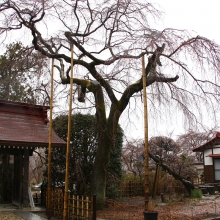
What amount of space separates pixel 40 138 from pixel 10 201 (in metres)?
4.34

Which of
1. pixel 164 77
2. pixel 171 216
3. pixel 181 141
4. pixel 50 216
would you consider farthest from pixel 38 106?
pixel 181 141

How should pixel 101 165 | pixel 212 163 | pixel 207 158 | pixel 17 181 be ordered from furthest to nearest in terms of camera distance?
pixel 207 158, pixel 212 163, pixel 17 181, pixel 101 165

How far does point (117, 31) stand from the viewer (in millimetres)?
13516

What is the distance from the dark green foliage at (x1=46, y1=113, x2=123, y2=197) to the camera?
14.9 meters

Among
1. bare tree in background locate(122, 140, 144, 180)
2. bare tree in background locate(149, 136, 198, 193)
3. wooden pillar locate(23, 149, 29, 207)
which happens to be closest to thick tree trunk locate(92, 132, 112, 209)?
wooden pillar locate(23, 149, 29, 207)

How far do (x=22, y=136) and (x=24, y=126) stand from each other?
1334 mm

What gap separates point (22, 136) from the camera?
13.6 metres

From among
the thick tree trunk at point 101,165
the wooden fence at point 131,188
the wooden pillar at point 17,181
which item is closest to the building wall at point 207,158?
the wooden fence at point 131,188

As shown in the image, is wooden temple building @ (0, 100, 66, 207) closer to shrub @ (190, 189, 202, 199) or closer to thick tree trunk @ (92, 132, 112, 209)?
thick tree trunk @ (92, 132, 112, 209)

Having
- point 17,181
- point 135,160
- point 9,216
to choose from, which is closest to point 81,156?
point 17,181

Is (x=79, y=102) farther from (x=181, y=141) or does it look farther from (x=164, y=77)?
(x=181, y=141)

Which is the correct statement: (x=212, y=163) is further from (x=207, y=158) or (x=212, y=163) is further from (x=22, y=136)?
(x=22, y=136)

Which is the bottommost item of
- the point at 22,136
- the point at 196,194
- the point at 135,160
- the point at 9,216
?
the point at 9,216

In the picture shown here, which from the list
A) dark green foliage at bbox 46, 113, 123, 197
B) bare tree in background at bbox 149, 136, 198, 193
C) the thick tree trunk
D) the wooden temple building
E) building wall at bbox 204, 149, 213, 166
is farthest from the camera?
building wall at bbox 204, 149, 213, 166
